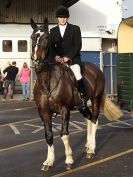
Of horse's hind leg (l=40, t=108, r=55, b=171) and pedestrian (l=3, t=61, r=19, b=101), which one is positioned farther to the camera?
pedestrian (l=3, t=61, r=19, b=101)

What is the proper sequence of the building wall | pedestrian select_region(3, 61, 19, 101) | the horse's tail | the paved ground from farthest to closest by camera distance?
the building wall, pedestrian select_region(3, 61, 19, 101), the horse's tail, the paved ground

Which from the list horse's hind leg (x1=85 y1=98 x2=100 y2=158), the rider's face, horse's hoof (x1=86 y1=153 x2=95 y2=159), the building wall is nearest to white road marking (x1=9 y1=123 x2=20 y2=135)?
horse's hind leg (x1=85 y1=98 x2=100 y2=158)

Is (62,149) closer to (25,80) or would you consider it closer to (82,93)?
(82,93)

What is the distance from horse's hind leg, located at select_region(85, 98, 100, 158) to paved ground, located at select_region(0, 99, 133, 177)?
0.15 meters

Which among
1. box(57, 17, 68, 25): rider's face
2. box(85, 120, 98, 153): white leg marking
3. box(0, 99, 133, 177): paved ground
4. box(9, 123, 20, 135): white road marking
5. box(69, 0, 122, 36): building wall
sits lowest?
box(9, 123, 20, 135): white road marking

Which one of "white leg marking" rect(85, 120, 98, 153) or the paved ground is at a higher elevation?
"white leg marking" rect(85, 120, 98, 153)

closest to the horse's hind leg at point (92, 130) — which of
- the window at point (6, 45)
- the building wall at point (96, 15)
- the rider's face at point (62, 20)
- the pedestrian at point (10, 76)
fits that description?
the rider's face at point (62, 20)

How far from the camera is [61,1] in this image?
Answer: 30.5 metres

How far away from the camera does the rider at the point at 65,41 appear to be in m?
9.37

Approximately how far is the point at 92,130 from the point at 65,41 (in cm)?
194

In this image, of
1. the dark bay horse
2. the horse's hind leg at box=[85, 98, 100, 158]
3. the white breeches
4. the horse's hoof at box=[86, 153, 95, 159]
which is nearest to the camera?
the dark bay horse

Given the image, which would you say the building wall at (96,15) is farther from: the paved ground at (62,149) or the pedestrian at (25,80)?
the paved ground at (62,149)

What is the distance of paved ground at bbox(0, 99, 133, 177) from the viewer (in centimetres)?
877

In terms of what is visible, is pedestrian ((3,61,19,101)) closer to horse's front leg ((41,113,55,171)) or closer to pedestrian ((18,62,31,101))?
pedestrian ((18,62,31,101))
